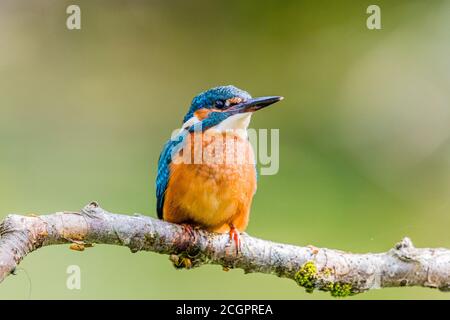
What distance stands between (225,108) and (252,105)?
150 millimetres

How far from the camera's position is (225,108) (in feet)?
11.4

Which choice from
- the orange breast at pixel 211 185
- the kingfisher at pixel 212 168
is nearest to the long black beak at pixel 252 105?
the kingfisher at pixel 212 168

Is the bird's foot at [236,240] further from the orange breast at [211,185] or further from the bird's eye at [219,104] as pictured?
the bird's eye at [219,104]

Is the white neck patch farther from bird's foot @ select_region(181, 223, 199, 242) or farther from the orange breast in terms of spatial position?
bird's foot @ select_region(181, 223, 199, 242)

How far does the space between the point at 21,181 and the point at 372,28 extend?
2825mm

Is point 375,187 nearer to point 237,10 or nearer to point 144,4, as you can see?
point 237,10

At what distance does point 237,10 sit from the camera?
5426 millimetres

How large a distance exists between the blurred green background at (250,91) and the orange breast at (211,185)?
2.75 ft

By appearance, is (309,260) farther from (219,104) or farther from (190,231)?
(219,104)

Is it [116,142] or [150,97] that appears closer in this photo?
[116,142]

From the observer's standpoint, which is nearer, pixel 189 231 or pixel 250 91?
pixel 189 231

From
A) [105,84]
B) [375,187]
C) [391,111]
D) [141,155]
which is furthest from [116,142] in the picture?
[391,111]

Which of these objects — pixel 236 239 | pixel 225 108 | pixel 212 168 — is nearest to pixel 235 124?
pixel 225 108

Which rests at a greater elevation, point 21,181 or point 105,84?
point 105,84
